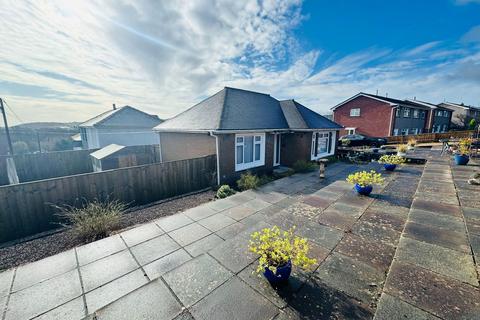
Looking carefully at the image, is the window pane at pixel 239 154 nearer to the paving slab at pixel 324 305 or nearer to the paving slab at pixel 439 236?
the paving slab at pixel 439 236

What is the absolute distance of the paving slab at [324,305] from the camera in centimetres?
231

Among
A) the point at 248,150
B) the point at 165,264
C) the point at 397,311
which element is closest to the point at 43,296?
the point at 165,264

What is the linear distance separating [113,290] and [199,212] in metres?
3.00

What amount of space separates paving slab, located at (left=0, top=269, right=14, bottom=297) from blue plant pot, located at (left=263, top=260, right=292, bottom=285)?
4.21 metres

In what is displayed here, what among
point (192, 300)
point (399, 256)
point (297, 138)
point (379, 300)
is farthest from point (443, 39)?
point (192, 300)

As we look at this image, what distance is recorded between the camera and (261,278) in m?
2.95

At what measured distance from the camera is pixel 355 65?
12.5 m

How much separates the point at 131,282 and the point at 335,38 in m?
13.3

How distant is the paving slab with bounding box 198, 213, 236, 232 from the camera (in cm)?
497

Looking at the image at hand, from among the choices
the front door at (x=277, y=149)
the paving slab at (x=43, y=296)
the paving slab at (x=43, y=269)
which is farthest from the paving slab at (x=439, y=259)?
the front door at (x=277, y=149)

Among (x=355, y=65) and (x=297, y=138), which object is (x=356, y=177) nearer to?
(x=297, y=138)

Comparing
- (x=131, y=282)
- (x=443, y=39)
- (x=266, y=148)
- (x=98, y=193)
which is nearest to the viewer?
(x=131, y=282)

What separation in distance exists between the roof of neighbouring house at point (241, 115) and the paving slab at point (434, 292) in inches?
284

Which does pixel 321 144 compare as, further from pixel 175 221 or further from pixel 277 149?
pixel 175 221
